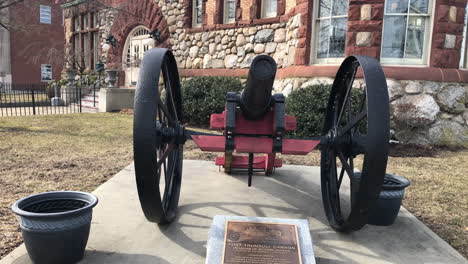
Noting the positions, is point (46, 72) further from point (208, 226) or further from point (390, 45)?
point (208, 226)

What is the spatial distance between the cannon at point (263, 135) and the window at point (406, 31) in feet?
15.0

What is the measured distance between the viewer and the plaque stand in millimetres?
2408

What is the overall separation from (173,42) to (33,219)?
39.0 ft

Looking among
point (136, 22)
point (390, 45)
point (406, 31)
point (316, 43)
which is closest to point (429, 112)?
point (390, 45)

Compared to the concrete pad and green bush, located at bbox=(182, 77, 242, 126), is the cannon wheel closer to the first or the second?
the concrete pad

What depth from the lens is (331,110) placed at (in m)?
4.16

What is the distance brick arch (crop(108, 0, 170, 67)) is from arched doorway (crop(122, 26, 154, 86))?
0.61 feet

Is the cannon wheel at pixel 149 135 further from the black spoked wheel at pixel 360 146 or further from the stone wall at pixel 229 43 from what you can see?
the stone wall at pixel 229 43

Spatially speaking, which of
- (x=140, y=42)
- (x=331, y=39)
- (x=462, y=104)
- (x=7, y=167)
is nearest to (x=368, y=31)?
(x=331, y=39)

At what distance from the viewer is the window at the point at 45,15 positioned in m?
31.0

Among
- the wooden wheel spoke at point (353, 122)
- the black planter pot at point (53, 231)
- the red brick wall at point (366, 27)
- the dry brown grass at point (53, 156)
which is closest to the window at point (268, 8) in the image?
the red brick wall at point (366, 27)

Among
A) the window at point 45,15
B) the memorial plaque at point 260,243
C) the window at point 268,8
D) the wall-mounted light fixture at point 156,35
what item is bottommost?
the memorial plaque at point 260,243

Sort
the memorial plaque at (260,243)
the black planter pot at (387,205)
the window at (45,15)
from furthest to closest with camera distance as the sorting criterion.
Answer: the window at (45,15) < the black planter pot at (387,205) < the memorial plaque at (260,243)

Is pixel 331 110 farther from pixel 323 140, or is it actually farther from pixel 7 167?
pixel 7 167
